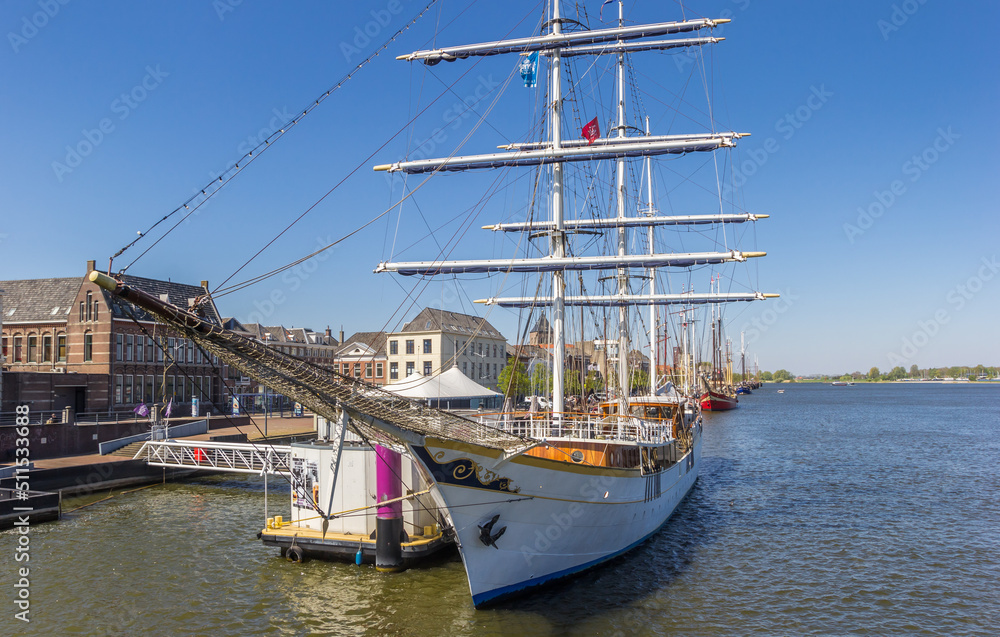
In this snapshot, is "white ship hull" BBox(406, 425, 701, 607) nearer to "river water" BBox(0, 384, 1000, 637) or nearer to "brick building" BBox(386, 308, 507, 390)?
"river water" BBox(0, 384, 1000, 637)

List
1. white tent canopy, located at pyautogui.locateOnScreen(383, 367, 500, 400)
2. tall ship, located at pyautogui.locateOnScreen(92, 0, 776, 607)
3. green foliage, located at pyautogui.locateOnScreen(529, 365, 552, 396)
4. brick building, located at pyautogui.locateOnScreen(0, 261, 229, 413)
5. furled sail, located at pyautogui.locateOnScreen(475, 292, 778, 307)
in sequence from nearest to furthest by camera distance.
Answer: tall ship, located at pyautogui.locateOnScreen(92, 0, 776, 607) → green foliage, located at pyautogui.locateOnScreen(529, 365, 552, 396) → white tent canopy, located at pyautogui.locateOnScreen(383, 367, 500, 400) → furled sail, located at pyautogui.locateOnScreen(475, 292, 778, 307) → brick building, located at pyautogui.locateOnScreen(0, 261, 229, 413)

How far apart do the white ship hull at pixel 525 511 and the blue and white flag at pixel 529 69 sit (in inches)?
501

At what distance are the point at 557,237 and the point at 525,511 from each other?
9.41m

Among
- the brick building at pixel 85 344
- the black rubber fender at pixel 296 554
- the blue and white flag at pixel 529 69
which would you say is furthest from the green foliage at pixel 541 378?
the brick building at pixel 85 344

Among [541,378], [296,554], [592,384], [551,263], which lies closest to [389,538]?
[296,554]

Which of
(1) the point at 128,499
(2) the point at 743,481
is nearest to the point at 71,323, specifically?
(1) the point at 128,499

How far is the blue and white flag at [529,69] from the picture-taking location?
2098 cm

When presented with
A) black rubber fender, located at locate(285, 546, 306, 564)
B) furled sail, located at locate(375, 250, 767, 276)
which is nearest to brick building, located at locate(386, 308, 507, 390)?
furled sail, located at locate(375, 250, 767, 276)

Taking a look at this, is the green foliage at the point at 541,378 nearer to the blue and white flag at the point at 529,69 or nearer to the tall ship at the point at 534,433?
the tall ship at the point at 534,433

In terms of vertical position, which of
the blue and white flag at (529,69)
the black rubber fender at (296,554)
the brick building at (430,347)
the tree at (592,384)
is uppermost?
the blue and white flag at (529,69)

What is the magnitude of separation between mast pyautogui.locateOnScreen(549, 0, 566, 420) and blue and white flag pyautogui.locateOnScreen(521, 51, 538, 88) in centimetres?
73

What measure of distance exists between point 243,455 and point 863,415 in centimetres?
7411

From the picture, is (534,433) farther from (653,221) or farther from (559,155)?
(653,221)

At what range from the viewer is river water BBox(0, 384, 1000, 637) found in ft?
45.3
